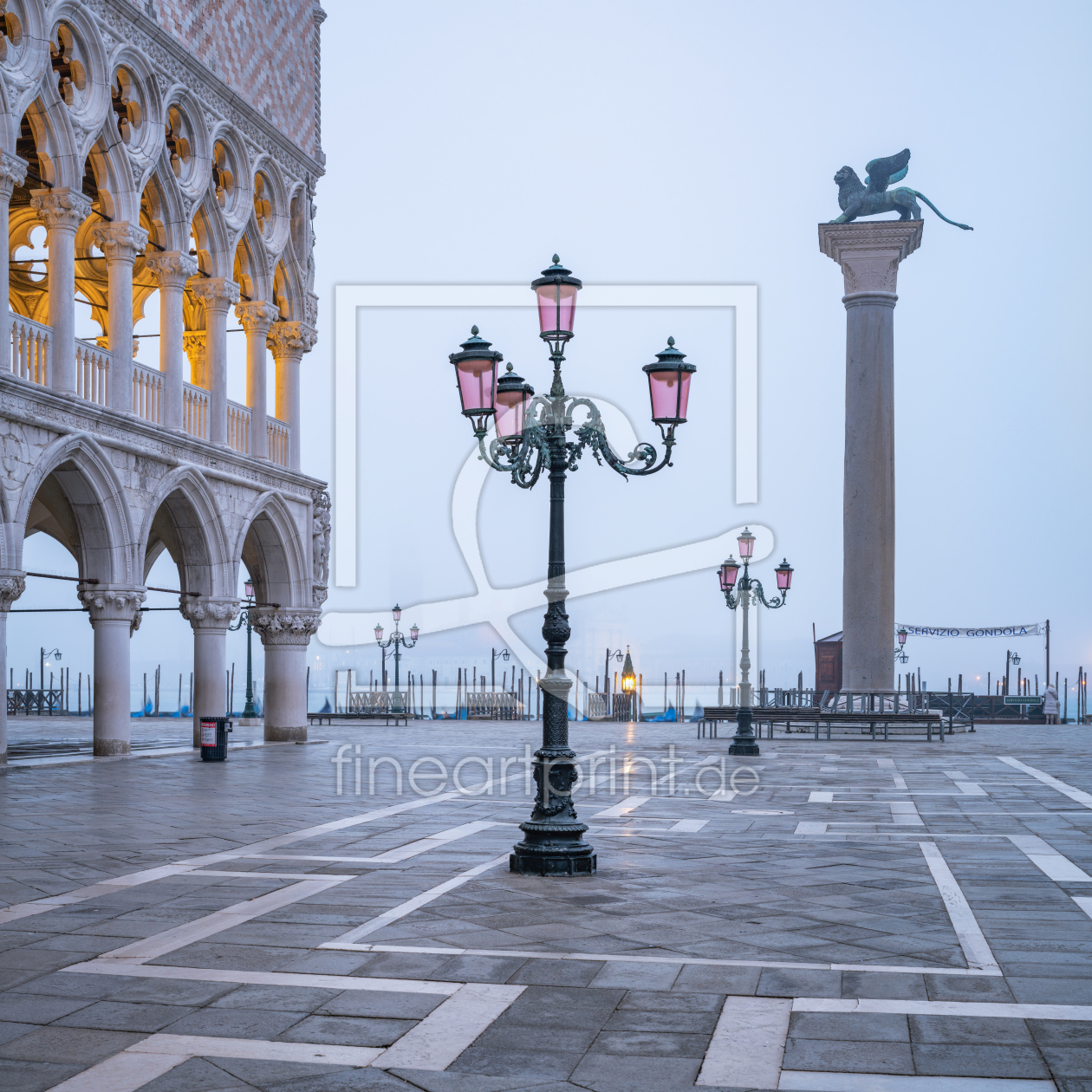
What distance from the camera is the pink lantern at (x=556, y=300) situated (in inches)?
352

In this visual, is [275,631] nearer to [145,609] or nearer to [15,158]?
[145,609]

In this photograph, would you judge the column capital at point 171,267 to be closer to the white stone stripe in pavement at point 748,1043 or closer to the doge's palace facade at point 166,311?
the doge's palace facade at point 166,311

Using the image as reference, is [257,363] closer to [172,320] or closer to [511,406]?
[172,320]

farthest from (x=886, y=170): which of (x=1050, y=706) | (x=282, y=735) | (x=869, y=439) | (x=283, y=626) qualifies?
(x=1050, y=706)

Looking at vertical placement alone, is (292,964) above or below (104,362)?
below

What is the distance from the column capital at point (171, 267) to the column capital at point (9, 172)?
3846mm

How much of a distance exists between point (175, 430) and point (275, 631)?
6002 mm

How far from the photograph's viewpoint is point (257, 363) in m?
24.1

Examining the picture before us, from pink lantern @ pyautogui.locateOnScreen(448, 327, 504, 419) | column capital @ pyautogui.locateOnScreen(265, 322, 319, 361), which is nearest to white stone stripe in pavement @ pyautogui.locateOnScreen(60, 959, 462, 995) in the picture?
pink lantern @ pyautogui.locateOnScreen(448, 327, 504, 419)

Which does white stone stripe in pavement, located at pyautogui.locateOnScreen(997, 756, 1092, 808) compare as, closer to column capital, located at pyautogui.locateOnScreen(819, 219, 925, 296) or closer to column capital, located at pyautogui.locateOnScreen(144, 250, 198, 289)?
column capital, located at pyautogui.locateOnScreen(819, 219, 925, 296)

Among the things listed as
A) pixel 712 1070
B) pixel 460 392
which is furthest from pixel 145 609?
pixel 712 1070

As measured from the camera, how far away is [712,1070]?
4.48 m

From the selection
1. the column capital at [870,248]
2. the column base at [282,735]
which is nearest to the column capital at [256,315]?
the column base at [282,735]

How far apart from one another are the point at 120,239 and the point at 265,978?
52.2ft
